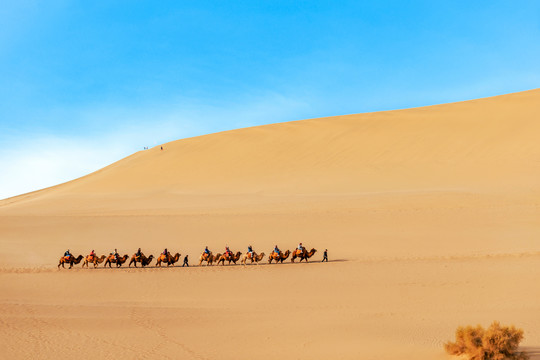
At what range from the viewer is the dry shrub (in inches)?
300

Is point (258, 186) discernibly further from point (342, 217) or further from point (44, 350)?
point (44, 350)

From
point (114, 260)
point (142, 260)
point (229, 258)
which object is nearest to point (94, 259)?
point (114, 260)

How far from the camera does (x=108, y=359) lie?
9.22 m

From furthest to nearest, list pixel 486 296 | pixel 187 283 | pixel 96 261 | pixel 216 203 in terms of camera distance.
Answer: pixel 216 203, pixel 96 261, pixel 187 283, pixel 486 296

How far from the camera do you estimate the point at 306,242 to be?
2216cm

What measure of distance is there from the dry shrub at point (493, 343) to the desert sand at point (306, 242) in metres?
1.03

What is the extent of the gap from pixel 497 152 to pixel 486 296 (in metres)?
24.8

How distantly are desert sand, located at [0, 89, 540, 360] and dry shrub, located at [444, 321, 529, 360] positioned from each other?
1.03 meters

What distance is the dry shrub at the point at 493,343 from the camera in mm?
7613

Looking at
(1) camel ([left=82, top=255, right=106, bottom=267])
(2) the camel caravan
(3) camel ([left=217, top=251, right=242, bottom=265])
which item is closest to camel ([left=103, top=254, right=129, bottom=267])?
(2) the camel caravan

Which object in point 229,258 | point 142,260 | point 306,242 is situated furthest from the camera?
point 306,242

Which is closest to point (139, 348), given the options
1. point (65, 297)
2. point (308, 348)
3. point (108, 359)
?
point (108, 359)

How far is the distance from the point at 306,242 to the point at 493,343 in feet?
48.0

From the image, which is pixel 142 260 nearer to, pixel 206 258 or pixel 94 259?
pixel 94 259
